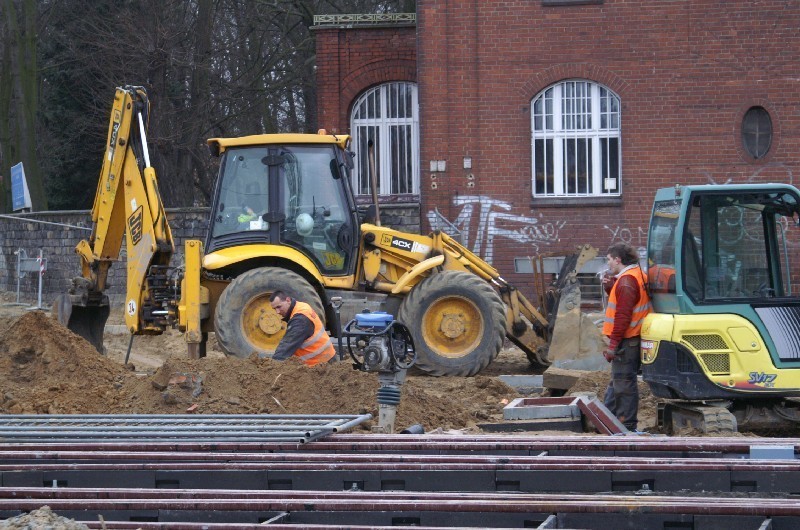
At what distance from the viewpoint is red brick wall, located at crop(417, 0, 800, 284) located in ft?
69.7

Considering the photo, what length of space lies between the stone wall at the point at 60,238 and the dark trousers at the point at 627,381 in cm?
1134

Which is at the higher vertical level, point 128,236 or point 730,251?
point 128,236

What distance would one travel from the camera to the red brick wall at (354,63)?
A: 23859mm

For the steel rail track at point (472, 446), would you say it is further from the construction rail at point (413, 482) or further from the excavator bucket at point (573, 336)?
the excavator bucket at point (573, 336)

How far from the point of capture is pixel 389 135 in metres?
24.0

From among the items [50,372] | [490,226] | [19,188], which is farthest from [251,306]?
[19,188]

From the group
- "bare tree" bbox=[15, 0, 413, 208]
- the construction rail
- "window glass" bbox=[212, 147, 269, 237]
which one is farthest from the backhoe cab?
"bare tree" bbox=[15, 0, 413, 208]

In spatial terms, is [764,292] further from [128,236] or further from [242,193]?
[128,236]

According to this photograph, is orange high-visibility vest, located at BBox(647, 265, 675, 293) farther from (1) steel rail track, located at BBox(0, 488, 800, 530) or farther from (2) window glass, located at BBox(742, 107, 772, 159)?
(2) window glass, located at BBox(742, 107, 772, 159)

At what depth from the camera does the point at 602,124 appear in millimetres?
21656

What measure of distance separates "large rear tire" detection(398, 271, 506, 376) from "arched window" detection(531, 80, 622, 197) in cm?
792

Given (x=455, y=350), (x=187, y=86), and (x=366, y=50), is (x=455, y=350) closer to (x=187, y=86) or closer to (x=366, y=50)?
(x=366, y=50)

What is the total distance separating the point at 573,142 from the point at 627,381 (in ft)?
38.8

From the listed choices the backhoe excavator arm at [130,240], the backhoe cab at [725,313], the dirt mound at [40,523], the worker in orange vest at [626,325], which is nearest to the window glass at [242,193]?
the backhoe excavator arm at [130,240]
